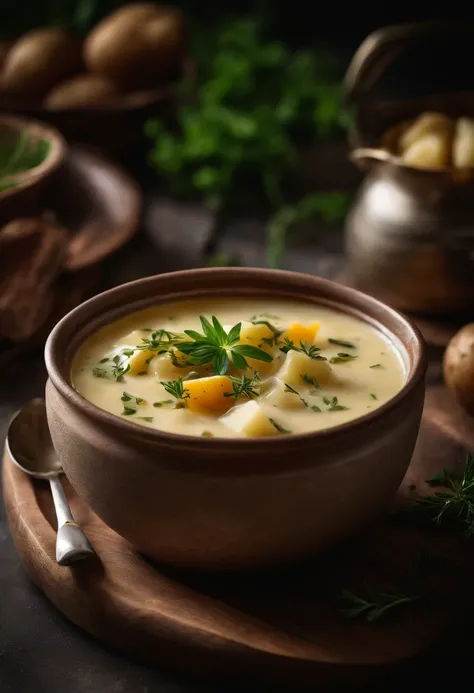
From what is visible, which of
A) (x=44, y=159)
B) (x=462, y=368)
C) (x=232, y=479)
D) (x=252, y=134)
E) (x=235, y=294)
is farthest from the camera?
(x=252, y=134)

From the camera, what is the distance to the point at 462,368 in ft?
7.87

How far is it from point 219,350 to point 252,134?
216 centimetres

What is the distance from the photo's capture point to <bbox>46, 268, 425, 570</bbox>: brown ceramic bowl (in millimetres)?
1619

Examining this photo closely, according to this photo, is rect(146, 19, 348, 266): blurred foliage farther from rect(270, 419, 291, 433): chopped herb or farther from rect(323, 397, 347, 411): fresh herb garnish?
rect(270, 419, 291, 433): chopped herb

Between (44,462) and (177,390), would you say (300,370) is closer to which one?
(177,390)

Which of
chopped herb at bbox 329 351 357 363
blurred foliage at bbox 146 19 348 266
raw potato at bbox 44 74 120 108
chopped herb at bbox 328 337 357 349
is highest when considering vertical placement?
chopped herb at bbox 329 351 357 363

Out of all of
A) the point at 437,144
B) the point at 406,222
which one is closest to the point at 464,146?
the point at 437,144

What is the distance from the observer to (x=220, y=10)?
574 centimetres

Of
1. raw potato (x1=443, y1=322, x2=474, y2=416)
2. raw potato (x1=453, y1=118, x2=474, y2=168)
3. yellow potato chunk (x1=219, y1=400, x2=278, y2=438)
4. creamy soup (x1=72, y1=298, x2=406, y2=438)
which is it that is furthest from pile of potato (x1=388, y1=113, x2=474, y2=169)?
yellow potato chunk (x1=219, y1=400, x2=278, y2=438)

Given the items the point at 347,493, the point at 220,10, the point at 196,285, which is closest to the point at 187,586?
the point at 347,493

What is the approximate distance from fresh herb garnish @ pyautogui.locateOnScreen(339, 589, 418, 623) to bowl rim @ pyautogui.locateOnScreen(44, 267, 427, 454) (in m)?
0.29

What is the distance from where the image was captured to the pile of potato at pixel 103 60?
4.14 metres

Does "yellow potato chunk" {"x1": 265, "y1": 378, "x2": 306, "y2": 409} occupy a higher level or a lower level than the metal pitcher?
higher

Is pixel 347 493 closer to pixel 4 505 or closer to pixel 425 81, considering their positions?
pixel 4 505
